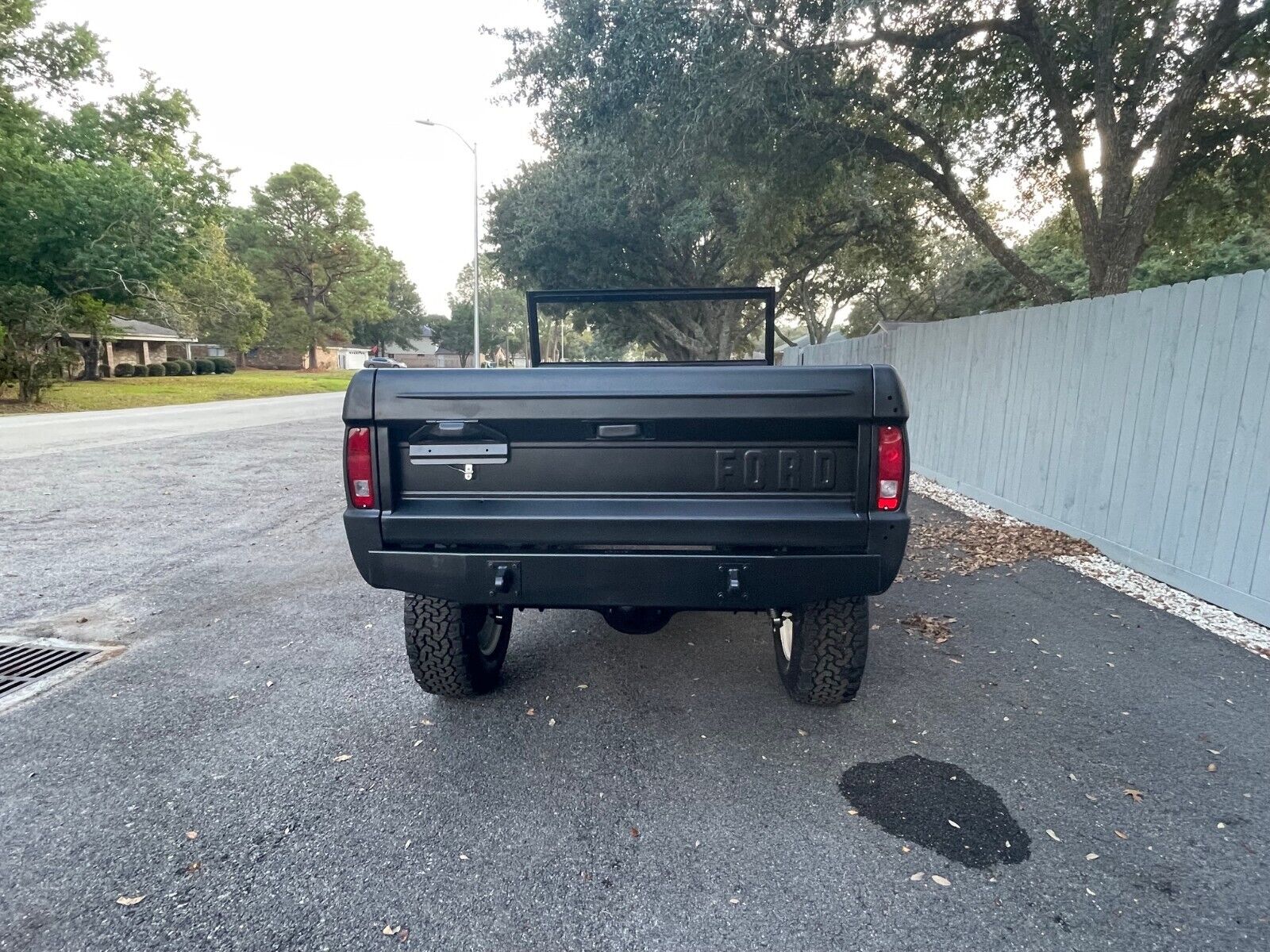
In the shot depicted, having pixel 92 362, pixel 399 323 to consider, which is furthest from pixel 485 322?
pixel 92 362

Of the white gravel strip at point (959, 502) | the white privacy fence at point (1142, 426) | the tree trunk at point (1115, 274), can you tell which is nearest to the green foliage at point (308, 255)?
the white gravel strip at point (959, 502)

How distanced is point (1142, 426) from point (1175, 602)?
4.45 ft

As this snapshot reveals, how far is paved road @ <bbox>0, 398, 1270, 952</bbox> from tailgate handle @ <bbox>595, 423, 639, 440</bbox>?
1.30 m

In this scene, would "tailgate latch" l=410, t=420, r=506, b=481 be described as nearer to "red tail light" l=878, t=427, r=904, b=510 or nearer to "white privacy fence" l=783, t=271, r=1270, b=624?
"red tail light" l=878, t=427, r=904, b=510

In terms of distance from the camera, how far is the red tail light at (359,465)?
2594 millimetres

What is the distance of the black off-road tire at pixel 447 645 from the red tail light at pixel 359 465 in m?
0.55

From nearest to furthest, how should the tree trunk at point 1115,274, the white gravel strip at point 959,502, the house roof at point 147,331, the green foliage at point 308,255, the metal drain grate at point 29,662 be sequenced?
the metal drain grate at point 29,662
the white gravel strip at point 959,502
the tree trunk at point 1115,274
the house roof at point 147,331
the green foliage at point 308,255

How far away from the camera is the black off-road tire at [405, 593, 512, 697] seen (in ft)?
9.82

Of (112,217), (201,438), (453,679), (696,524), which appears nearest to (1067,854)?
(696,524)

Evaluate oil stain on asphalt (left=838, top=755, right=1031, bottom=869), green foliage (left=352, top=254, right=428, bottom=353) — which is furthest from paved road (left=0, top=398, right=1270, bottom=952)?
green foliage (left=352, top=254, right=428, bottom=353)

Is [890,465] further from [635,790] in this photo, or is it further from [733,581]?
[635,790]

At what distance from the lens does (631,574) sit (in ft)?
→ 8.36

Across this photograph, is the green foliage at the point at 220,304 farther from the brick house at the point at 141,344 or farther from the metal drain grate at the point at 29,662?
the metal drain grate at the point at 29,662

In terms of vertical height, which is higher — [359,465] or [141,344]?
[141,344]
